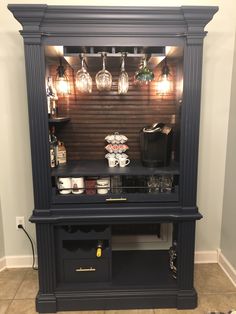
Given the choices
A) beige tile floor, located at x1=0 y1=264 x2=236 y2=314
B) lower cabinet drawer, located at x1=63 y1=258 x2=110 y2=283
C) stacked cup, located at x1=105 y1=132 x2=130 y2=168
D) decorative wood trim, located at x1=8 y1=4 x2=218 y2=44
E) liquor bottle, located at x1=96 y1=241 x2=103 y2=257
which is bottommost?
beige tile floor, located at x1=0 y1=264 x2=236 y2=314

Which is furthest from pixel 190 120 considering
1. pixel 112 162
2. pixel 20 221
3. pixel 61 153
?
pixel 20 221

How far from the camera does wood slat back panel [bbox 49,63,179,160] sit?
→ 192 cm

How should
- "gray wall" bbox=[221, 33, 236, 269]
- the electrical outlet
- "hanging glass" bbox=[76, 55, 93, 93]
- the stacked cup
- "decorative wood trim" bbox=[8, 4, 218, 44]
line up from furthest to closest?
the electrical outlet → "gray wall" bbox=[221, 33, 236, 269] → the stacked cup → "hanging glass" bbox=[76, 55, 93, 93] → "decorative wood trim" bbox=[8, 4, 218, 44]

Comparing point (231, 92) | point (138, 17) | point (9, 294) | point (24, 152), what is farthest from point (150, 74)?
point (9, 294)

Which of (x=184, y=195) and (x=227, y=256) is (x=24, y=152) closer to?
(x=184, y=195)

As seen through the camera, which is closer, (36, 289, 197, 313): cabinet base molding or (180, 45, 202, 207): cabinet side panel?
(180, 45, 202, 207): cabinet side panel

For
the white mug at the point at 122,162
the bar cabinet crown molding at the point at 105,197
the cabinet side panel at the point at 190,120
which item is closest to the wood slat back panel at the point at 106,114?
the bar cabinet crown molding at the point at 105,197

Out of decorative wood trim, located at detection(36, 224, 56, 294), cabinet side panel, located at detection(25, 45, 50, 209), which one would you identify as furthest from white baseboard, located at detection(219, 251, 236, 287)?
cabinet side panel, located at detection(25, 45, 50, 209)

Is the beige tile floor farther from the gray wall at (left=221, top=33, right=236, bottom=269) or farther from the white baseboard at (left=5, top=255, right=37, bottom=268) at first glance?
the gray wall at (left=221, top=33, right=236, bottom=269)

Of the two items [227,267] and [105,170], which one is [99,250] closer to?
[105,170]

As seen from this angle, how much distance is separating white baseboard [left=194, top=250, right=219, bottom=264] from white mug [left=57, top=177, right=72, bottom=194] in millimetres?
1297

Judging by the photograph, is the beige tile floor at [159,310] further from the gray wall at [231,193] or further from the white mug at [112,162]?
the white mug at [112,162]

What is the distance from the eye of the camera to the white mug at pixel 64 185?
5.29 ft

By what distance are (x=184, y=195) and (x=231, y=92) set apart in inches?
36.7
